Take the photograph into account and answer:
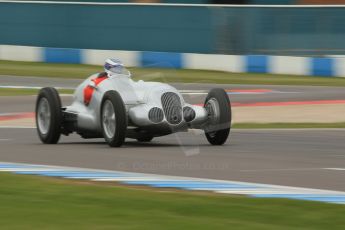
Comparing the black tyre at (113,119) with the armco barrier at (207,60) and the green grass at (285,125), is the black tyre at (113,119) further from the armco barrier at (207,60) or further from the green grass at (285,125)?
the armco barrier at (207,60)

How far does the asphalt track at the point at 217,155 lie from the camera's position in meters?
9.46

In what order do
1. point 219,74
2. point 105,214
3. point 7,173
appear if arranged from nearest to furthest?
point 105,214 < point 7,173 < point 219,74

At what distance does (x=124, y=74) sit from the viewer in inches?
480


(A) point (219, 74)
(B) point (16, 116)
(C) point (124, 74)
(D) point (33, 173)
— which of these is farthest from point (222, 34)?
(D) point (33, 173)

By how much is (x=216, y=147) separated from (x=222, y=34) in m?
14.5

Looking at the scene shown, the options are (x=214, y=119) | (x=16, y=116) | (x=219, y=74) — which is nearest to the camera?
(x=214, y=119)

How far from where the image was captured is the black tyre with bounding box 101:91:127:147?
11.3 m

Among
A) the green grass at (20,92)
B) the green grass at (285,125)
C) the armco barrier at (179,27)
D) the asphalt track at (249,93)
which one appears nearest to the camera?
the green grass at (285,125)

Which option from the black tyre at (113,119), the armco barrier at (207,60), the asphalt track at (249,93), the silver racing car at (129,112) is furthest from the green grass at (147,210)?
the armco barrier at (207,60)

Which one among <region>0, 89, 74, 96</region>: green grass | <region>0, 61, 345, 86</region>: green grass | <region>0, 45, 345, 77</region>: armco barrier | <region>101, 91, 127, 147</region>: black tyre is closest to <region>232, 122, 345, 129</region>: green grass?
<region>101, 91, 127, 147</region>: black tyre

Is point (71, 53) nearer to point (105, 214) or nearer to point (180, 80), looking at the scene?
point (180, 80)

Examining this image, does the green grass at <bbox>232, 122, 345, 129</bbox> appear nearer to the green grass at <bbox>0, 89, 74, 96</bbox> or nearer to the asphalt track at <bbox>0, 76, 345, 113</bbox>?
the asphalt track at <bbox>0, 76, 345, 113</bbox>

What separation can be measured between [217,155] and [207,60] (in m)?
15.7

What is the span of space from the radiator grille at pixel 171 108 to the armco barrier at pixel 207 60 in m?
12.7
